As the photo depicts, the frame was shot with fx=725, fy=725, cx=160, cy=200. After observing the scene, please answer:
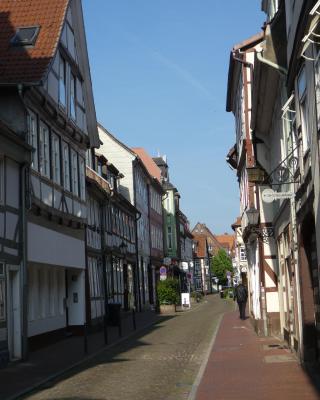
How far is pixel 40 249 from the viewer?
832 inches

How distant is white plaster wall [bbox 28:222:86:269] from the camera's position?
2038 centimetres

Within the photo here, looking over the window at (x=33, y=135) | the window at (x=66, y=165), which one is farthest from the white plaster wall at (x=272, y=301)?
the window at (x=33, y=135)

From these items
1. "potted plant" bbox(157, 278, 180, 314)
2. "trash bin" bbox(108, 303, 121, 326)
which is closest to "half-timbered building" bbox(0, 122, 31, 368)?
"trash bin" bbox(108, 303, 121, 326)

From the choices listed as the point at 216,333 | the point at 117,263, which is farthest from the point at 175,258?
the point at 216,333

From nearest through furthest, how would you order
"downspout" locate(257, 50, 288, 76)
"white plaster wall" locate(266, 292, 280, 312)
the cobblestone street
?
the cobblestone street
"downspout" locate(257, 50, 288, 76)
"white plaster wall" locate(266, 292, 280, 312)

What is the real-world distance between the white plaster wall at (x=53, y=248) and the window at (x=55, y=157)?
180 centimetres

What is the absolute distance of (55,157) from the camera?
23594mm

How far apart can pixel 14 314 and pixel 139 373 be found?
479 centimetres

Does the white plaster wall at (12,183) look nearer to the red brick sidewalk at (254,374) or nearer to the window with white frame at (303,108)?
the red brick sidewalk at (254,374)

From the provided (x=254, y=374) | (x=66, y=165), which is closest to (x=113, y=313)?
(x=66, y=165)

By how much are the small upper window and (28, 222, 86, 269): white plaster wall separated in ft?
18.7

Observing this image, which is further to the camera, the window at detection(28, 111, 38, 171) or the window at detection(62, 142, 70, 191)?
the window at detection(62, 142, 70, 191)

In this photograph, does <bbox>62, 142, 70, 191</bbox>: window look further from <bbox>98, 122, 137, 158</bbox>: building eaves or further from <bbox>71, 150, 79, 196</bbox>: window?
<bbox>98, 122, 137, 158</bbox>: building eaves

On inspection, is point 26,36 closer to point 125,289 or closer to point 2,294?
point 2,294
